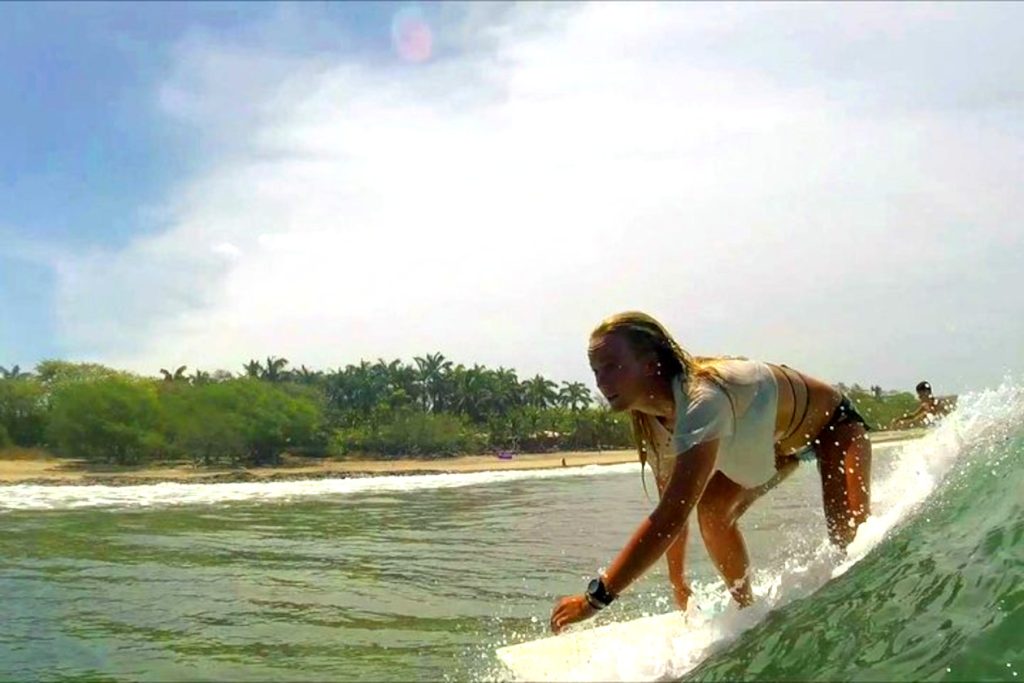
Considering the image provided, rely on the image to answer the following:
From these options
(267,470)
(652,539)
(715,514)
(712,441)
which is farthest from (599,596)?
(267,470)

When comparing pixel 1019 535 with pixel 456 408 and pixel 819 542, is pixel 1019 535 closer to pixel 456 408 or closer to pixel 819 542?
pixel 819 542

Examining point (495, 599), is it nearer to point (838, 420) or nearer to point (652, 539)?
point (838, 420)

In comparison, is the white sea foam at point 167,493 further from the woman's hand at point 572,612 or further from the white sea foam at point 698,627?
the woman's hand at point 572,612

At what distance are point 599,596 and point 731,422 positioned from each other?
2.91 feet

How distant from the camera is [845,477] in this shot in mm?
4480

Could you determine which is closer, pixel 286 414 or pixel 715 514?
pixel 715 514

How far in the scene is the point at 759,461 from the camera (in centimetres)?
394

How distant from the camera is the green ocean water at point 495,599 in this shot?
3314mm

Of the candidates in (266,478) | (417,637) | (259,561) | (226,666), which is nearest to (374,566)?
(259,561)

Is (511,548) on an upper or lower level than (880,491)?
lower

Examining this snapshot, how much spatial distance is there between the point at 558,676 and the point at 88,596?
4.43 metres

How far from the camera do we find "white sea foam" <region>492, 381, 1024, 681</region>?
3609 millimetres

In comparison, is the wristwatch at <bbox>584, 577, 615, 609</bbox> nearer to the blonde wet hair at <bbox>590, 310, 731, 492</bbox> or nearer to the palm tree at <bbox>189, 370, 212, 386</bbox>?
the blonde wet hair at <bbox>590, 310, 731, 492</bbox>

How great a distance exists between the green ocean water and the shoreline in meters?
40.3
